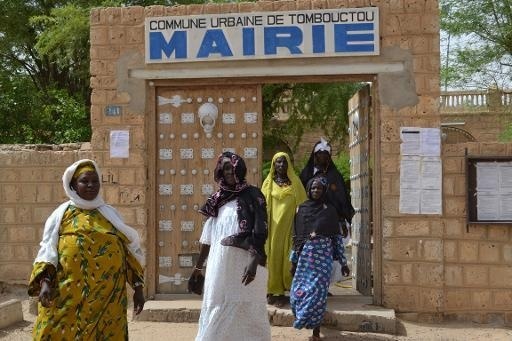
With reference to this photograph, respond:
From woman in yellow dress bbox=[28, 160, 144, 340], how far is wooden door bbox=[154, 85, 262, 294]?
2.80m

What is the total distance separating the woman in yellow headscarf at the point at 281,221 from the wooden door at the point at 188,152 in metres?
0.37

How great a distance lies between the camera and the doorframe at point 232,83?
6512 millimetres

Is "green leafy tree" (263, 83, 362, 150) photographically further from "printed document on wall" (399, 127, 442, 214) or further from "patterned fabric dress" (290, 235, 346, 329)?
A: "patterned fabric dress" (290, 235, 346, 329)

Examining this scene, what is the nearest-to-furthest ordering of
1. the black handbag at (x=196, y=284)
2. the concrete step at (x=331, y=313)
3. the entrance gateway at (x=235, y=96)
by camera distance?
1. the black handbag at (x=196, y=284)
2. the concrete step at (x=331, y=313)
3. the entrance gateway at (x=235, y=96)

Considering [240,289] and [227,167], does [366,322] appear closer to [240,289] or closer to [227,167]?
[240,289]

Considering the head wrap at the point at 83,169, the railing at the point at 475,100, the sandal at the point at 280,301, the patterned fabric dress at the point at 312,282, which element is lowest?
the sandal at the point at 280,301

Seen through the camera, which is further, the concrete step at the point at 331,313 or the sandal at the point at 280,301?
the sandal at the point at 280,301

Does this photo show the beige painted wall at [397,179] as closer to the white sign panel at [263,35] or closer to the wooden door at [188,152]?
the white sign panel at [263,35]

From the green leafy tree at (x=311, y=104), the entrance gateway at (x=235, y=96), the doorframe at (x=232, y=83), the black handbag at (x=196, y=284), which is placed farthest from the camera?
the green leafy tree at (x=311, y=104)

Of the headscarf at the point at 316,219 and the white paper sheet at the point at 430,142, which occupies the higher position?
the white paper sheet at the point at 430,142

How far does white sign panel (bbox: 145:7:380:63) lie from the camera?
21.2 ft

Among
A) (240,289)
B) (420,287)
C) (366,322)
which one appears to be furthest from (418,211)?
(240,289)

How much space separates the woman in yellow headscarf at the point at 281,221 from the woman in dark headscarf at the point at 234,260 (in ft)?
6.55

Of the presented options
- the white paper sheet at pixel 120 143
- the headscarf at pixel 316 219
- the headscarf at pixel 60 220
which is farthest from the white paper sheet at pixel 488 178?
the headscarf at pixel 60 220
